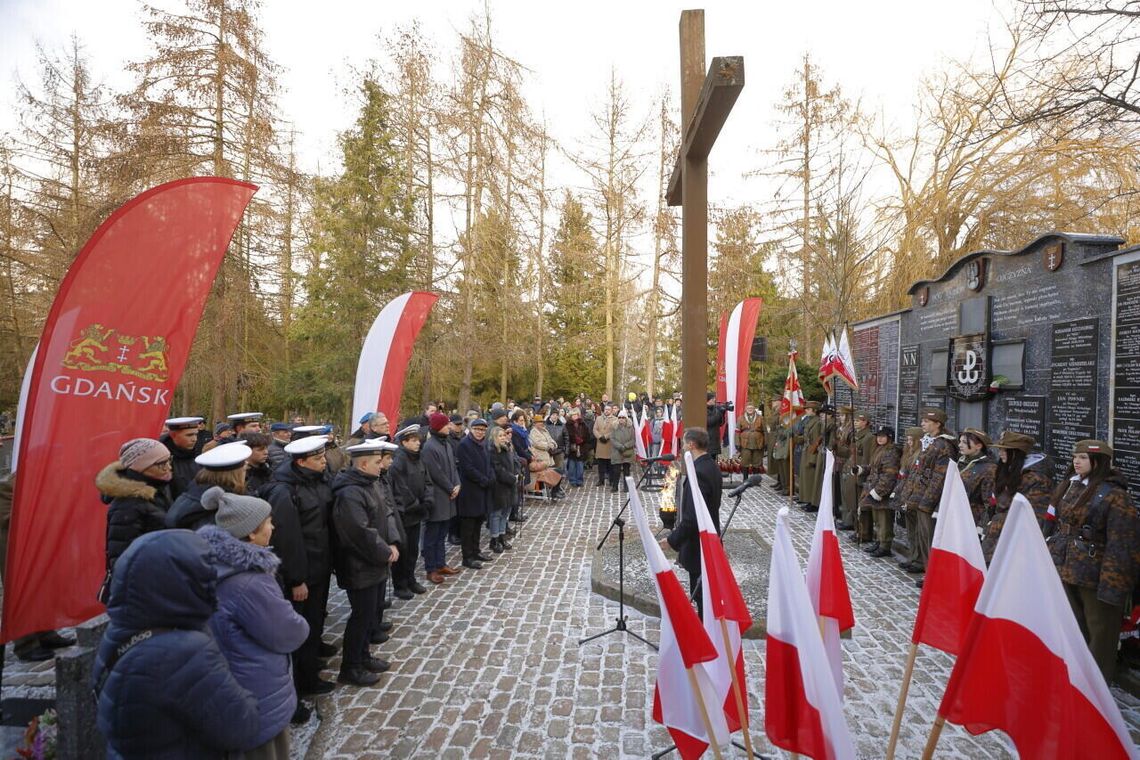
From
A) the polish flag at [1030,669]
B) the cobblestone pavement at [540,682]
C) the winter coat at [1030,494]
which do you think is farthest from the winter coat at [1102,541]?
the polish flag at [1030,669]

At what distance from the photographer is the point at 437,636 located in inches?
217

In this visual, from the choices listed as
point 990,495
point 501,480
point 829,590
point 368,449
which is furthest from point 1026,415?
point 368,449

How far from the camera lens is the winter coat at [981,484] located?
238 inches

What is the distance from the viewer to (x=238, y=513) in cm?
276

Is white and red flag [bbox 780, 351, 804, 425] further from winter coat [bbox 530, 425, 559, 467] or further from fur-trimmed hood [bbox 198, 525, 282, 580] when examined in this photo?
fur-trimmed hood [bbox 198, 525, 282, 580]

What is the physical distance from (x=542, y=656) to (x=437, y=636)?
114 cm

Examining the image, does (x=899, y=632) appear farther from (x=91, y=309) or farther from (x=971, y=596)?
(x=91, y=309)

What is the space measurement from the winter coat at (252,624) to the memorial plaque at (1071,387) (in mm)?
6855

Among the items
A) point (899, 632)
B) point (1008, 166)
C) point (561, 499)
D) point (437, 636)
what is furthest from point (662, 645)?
point (1008, 166)

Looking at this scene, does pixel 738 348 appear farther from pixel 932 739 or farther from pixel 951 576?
pixel 932 739

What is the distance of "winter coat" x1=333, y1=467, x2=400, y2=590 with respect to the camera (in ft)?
14.8

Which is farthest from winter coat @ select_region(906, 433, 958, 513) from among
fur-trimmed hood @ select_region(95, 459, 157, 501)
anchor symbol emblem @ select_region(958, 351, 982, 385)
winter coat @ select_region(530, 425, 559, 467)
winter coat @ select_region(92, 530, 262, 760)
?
fur-trimmed hood @ select_region(95, 459, 157, 501)

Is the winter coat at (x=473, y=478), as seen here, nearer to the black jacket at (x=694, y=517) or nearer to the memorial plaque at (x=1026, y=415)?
the black jacket at (x=694, y=517)

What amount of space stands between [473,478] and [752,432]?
9.43 meters
